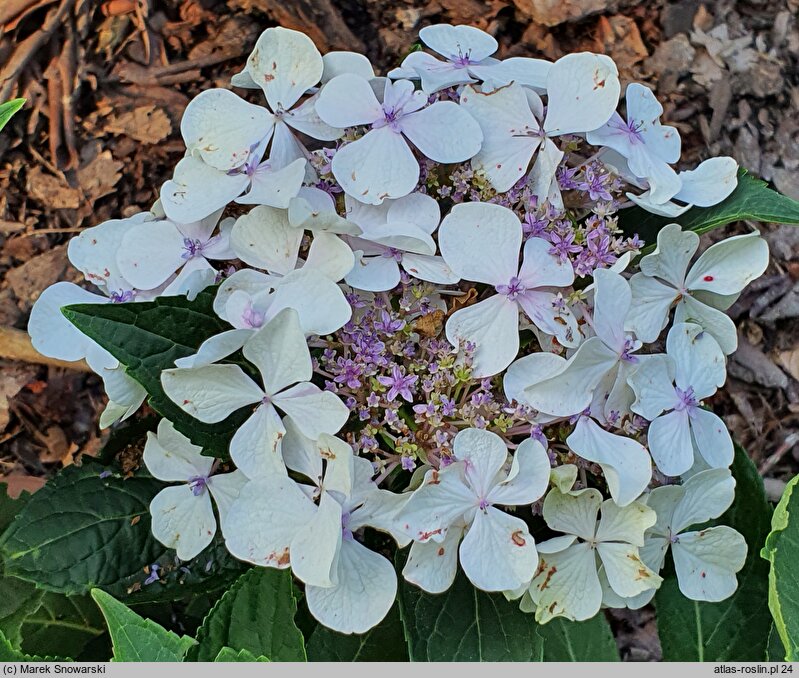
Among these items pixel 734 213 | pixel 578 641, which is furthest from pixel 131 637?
pixel 734 213

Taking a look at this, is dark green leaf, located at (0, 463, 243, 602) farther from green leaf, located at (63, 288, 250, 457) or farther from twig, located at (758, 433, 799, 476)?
twig, located at (758, 433, 799, 476)

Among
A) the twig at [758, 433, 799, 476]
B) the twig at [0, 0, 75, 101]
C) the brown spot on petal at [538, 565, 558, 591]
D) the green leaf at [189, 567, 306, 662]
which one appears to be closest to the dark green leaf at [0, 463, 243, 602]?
the green leaf at [189, 567, 306, 662]

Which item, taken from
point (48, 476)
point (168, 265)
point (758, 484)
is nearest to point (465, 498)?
point (168, 265)

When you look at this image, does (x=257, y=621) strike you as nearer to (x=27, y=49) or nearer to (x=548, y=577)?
(x=548, y=577)

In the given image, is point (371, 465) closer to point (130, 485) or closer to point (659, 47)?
point (130, 485)

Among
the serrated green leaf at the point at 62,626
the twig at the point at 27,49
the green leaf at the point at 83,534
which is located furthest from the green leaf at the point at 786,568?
the twig at the point at 27,49

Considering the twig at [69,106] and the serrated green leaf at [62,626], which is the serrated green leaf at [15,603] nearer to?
the serrated green leaf at [62,626]
